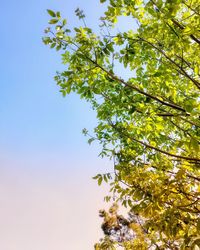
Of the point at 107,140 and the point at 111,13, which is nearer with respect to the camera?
the point at 111,13

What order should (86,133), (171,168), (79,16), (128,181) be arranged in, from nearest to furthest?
(79,16)
(128,181)
(171,168)
(86,133)

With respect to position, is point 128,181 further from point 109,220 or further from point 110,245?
point 109,220

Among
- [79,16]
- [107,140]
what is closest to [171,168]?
[107,140]

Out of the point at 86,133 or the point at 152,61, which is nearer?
the point at 152,61

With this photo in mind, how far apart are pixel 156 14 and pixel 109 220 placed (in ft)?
58.8

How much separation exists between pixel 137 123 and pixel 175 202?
1666 mm

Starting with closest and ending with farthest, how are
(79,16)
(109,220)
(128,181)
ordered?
(79,16) < (128,181) < (109,220)

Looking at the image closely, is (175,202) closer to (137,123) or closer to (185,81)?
(137,123)

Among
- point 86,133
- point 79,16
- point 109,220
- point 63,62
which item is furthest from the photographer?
point 109,220

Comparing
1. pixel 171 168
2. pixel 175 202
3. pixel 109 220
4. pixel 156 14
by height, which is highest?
pixel 109 220

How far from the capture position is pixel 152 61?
4.97 m

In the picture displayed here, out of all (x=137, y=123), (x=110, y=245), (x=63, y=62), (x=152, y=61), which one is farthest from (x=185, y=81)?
(x=110, y=245)

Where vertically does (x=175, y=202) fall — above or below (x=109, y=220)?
below

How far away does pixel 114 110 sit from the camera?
4.60m
